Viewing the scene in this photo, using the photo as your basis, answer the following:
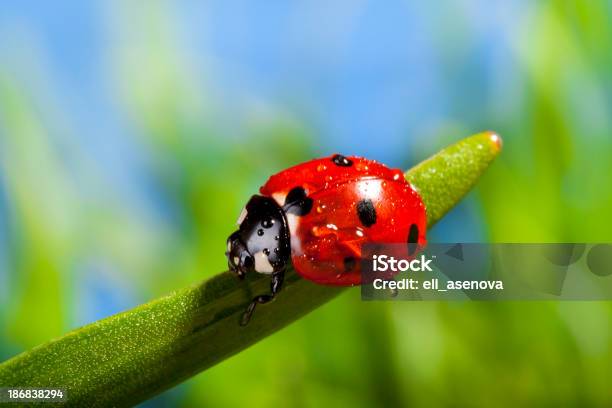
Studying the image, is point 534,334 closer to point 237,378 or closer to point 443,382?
point 443,382

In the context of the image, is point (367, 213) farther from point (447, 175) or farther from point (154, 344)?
point (154, 344)

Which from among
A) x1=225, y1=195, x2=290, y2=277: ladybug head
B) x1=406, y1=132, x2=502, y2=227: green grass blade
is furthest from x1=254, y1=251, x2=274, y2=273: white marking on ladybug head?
x1=406, y1=132, x2=502, y2=227: green grass blade

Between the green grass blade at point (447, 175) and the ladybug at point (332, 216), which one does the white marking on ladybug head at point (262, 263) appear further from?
the green grass blade at point (447, 175)

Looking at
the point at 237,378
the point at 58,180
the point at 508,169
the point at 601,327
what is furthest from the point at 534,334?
the point at 58,180

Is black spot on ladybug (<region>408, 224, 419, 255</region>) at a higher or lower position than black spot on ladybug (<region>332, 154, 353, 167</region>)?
lower

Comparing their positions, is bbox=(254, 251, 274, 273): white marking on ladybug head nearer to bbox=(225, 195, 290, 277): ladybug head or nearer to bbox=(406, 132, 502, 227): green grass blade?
bbox=(225, 195, 290, 277): ladybug head

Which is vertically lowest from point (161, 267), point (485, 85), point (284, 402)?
point (284, 402)
